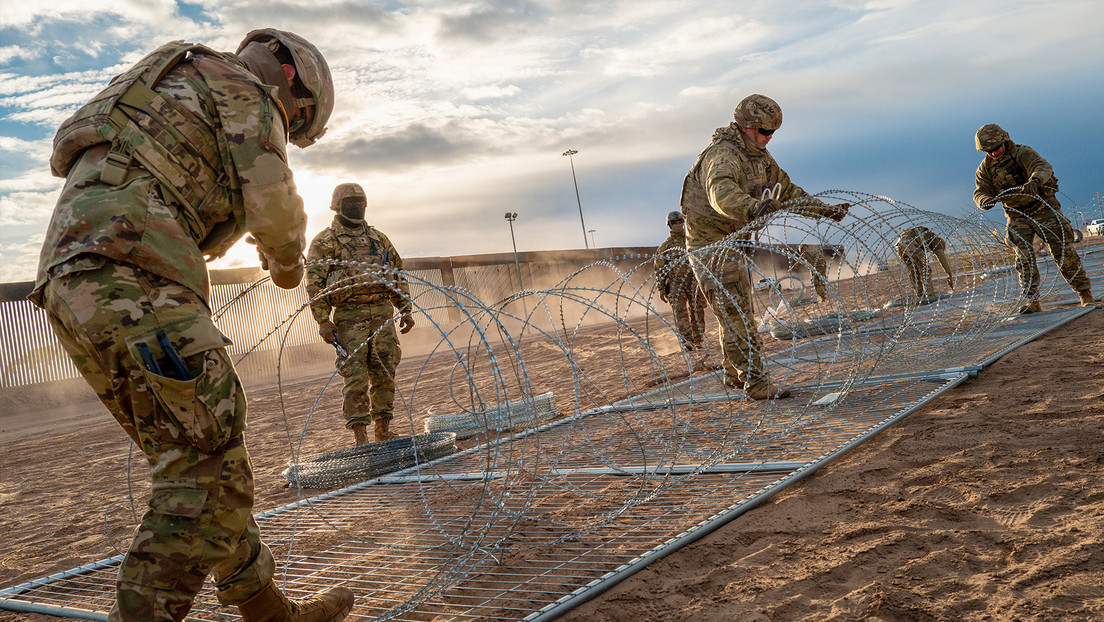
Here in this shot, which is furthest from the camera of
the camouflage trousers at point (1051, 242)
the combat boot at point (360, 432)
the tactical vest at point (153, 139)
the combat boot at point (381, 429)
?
the camouflage trousers at point (1051, 242)

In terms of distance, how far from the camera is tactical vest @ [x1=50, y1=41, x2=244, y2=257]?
2.16 metres

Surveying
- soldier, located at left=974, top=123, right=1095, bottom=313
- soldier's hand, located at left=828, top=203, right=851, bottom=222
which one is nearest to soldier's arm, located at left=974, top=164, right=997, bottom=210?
soldier, located at left=974, top=123, right=1095, bottom=313

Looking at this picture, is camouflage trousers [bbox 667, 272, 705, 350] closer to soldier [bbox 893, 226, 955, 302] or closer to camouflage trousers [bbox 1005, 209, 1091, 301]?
soldier [bbox 893, 226, 955, 302]

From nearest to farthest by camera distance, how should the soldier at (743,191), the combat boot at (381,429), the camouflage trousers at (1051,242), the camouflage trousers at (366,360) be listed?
the soldier at (743,191) → the camouflage trousers at (366,360) → the combat boot at (381,429) → the camouflage trousers at (1051,242)

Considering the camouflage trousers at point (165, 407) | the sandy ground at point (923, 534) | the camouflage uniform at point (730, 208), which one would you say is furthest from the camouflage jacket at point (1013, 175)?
the camouflage trousers at point (165, 407)

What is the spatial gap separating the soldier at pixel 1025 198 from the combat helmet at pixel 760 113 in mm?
3913

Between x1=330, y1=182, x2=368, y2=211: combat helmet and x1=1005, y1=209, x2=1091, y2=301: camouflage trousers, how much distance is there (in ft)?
22.0

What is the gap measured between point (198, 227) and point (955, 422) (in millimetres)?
4078

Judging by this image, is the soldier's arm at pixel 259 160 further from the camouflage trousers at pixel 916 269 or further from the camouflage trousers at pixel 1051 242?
the camouflage trousers at pixel 1051 242

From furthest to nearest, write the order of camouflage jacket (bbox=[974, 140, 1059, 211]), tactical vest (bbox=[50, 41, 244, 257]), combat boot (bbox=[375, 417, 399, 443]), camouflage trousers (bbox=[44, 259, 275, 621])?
camouflage jacket (bbox=[974, 140, 1059, 211]) → combat boot (bbox=[375, 417, 399, 443]) → tactical vest (bbox=[50, 41, 244, 257]) → camouflage trousers (bbox=[44, 259, 275, 621])

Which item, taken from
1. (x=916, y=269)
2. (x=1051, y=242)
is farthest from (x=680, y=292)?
(x=1051, y=242)

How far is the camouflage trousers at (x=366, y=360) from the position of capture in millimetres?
6012

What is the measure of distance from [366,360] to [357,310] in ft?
1.36

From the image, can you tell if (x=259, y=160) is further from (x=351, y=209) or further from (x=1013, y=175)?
(x=1013, y=175)
